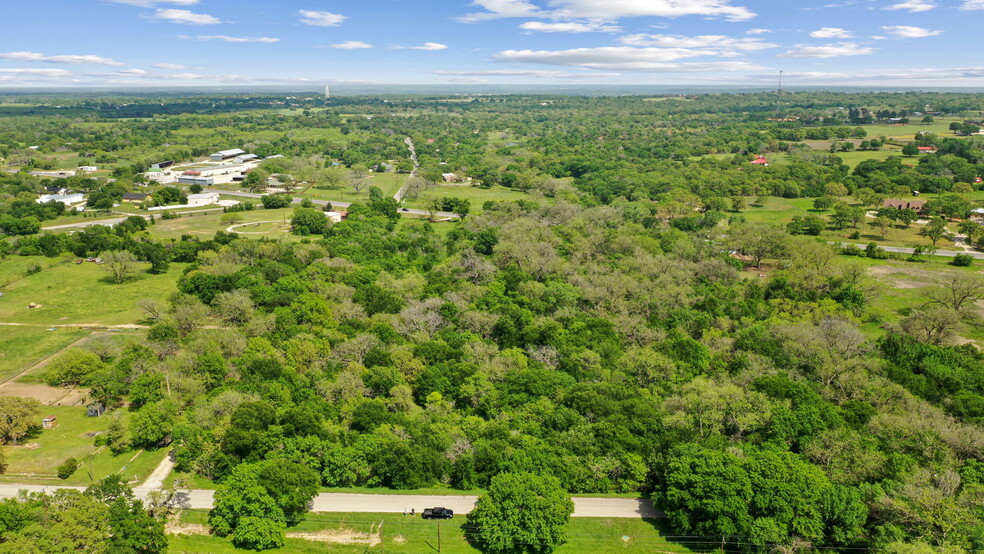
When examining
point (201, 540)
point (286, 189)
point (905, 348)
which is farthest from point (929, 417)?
point (286, 189)

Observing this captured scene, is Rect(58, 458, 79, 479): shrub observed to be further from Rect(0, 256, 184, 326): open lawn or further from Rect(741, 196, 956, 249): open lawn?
Rect(741, 196, 956, 249): open lawn

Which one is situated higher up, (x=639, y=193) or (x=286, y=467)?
(x=639, y=193)

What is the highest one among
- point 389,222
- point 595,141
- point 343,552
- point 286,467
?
point 595,141

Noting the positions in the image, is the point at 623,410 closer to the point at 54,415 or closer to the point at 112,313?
the point at 54,415

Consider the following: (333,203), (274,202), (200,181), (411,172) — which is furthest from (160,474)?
(411,172)

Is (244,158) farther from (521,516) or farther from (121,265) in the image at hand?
(521,516)

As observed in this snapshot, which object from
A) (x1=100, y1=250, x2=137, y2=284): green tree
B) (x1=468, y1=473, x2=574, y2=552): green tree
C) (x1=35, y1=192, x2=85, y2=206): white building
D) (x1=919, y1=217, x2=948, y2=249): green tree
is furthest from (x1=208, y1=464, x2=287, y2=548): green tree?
(x1=35, y1=192, x2=85, y2=206): white building

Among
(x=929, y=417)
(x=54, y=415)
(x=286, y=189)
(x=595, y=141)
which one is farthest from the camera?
(x=595, y=141)
